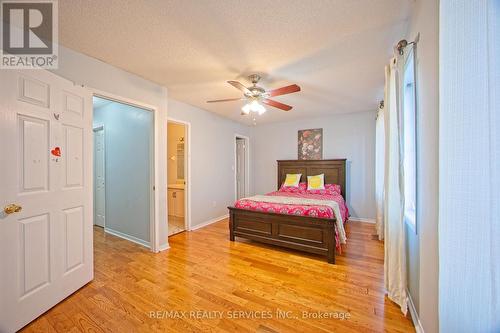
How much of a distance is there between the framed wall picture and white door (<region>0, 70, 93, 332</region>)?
13.8 ft

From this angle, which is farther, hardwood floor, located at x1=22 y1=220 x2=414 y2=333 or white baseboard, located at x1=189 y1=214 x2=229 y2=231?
white baseboard, located at x1=189 y1=214 x2=229 y2=231

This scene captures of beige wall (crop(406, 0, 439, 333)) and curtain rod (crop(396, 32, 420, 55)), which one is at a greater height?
curtain rod (crop(396, 32, 420, 55))

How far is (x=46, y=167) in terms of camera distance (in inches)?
67.7

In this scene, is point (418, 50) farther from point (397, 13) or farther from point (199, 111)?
point (199, 111)

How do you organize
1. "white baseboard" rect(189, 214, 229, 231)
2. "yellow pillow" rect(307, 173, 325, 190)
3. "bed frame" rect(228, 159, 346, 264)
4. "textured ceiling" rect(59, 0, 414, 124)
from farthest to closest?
"yellow pillow" rect(307, 173, 325, 190) → "white baseboard" rect(189, 214, 229, 231) → "bed frame" rect(228, 159, 346, 264) → "textured ceiling" rect(59, 0, 414, 124)

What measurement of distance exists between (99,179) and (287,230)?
383 centimetres

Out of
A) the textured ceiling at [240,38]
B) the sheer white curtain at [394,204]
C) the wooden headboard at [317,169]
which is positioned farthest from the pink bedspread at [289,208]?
the wooden headboard at [317,169]

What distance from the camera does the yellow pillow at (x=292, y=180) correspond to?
15.1 feet

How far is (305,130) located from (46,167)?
4.66 metres

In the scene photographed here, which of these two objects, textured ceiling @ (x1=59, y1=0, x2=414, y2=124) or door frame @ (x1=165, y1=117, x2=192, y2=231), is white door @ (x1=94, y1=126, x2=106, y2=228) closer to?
door frame @ (x1=165, y1=117, x2=192, y2=231)

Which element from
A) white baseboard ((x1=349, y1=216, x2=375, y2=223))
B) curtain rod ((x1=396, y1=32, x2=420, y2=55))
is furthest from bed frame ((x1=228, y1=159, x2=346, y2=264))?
white baseboard ((x1=349, y1=216, x2=375, y2=223))

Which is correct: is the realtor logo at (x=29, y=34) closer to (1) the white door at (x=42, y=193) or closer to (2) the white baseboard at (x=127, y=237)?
(1) the white door at (x=42, y=193)

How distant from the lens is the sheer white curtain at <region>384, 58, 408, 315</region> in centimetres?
167

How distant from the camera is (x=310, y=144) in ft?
16.2
